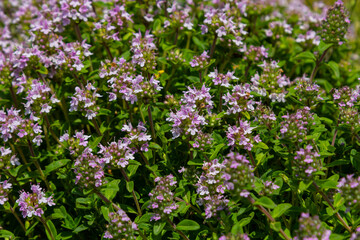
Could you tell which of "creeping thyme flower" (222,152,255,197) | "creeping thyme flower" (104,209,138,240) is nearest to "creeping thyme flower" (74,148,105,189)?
"creeping thyme flower" (104,209,138,240)

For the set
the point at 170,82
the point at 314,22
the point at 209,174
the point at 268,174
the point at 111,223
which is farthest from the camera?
the point at 314,22

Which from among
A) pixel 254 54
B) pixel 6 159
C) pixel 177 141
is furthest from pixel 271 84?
pixel 6 159

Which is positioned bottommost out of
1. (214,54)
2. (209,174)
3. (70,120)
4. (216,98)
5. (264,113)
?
(209,174)

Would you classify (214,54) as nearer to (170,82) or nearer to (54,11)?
(170,82)

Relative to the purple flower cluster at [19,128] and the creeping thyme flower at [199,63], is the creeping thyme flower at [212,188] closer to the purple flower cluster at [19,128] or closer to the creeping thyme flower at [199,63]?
the creeping thyme flower at [199,63]

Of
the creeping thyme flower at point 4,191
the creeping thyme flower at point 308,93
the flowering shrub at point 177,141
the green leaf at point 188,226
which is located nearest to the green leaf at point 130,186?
the flowering shrub at point 177,141

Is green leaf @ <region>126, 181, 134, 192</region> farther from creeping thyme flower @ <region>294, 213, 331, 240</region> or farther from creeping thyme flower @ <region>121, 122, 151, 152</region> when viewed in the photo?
creeping thyme flower @ <region>294, 213, 331, 240</region>

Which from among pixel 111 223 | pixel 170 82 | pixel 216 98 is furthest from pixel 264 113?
pixel 111 223
